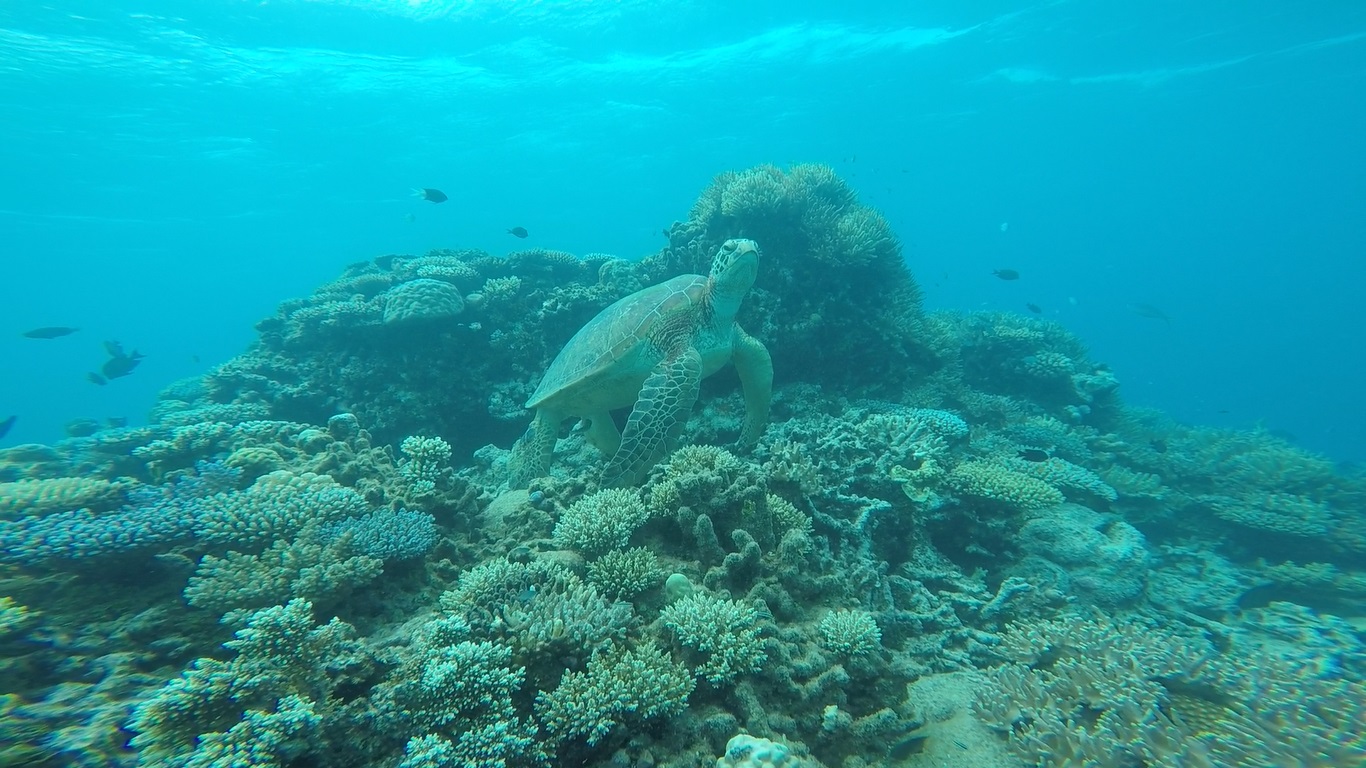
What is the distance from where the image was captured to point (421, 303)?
387 inches

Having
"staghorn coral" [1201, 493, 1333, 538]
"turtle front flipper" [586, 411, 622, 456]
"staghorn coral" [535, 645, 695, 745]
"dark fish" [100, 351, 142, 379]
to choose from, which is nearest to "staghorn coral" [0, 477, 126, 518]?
"staghorn coral" [535, 645, 695, 745]

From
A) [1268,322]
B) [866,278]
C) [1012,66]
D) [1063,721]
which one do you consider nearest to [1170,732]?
[1063,721]

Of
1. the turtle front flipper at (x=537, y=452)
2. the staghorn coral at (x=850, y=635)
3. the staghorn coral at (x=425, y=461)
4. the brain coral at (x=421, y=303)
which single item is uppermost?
the brain coral at (x=421, y=303)

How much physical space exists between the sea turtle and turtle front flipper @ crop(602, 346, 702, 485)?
12mm

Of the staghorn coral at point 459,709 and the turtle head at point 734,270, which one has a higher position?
the turtle head at point 734,270

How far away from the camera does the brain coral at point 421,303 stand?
9.77m

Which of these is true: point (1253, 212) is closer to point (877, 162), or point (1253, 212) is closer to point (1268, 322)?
point (1268, 322)

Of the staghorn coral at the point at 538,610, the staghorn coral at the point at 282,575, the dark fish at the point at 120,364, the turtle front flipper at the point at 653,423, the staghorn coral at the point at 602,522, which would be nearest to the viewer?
the staghorn coral at the point at 538,610

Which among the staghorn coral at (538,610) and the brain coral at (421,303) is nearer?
the staghorn coral at (538,610)

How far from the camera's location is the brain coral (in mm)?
9766

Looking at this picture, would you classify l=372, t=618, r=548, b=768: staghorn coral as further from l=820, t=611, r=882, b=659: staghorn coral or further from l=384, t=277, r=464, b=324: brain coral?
l=384, t=277, r=464, b=324: brain coral

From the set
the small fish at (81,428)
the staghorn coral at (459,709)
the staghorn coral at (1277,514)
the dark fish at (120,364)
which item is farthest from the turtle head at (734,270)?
the small fish at (81,428)

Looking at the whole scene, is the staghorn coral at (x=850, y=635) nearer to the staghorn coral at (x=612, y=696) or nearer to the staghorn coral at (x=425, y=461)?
the staghorn coral at (x=612, y=696)

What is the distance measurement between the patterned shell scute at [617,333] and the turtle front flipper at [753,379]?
988 mm
